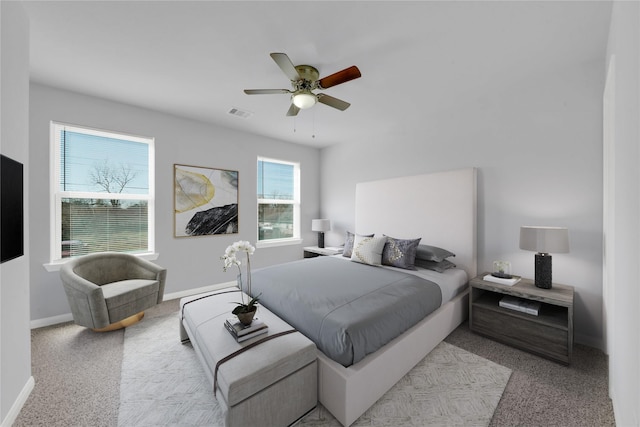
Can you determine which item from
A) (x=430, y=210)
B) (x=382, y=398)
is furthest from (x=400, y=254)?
(x=382, y=398)

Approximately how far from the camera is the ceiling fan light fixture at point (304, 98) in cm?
225

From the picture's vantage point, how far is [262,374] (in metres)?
1.38

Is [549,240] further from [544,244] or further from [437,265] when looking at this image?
[437,265]

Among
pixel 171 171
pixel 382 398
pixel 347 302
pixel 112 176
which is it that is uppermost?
pixel 171 171

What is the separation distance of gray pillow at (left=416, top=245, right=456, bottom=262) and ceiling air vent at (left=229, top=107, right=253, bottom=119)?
9.72 ft

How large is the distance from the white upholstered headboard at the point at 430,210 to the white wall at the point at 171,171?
1.67m

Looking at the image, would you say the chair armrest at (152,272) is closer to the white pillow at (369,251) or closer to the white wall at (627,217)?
the white pillow at (369,251)

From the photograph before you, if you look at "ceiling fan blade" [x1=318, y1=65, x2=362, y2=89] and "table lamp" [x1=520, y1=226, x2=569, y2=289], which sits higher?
"ceiling fan blade" [x1=318, y1=65, x2=362, y2=89]

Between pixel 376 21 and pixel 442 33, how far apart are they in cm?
55

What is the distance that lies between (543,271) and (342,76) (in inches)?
101

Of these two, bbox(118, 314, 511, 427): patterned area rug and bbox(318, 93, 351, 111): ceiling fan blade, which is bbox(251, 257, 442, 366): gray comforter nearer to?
bbox(118, 314, 511, 427): patterned area rug

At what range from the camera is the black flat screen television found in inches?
57.4

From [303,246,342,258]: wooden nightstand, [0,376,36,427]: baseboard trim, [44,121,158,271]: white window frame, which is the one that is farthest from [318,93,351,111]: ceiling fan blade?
[0,376,36,427]: baseboard trim

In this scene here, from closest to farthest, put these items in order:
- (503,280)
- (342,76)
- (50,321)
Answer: (342,76), (503,280), (50,321)
